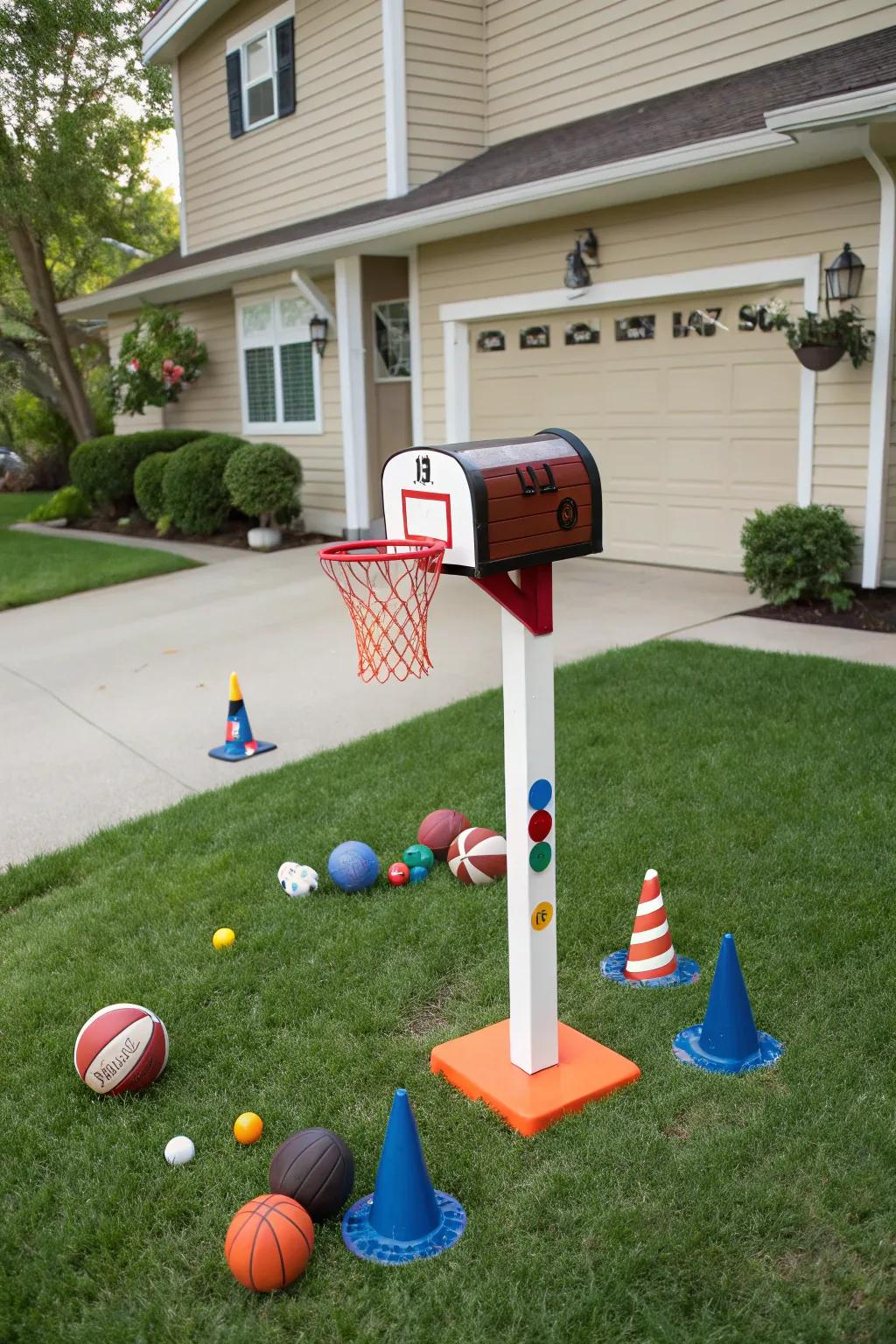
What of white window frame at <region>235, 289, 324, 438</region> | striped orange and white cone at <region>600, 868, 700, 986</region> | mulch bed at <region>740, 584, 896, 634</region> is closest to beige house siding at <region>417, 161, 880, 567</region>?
mulch bed at <region>740, 584, 896, 634</region>

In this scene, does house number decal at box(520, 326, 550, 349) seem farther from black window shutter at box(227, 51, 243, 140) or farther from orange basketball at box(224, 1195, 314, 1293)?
orange basketball at box(224, 1195, 314, 1293)

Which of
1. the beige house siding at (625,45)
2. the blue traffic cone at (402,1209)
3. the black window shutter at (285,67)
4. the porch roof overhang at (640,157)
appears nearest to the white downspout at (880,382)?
the porch roof overhang at (640,157)

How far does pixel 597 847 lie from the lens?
184 inches

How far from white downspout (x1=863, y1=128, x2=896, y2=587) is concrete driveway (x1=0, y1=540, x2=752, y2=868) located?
1097 mm

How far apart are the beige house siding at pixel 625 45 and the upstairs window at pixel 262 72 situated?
2.89 metres

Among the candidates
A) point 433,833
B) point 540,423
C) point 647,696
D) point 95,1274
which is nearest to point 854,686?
point 647,696

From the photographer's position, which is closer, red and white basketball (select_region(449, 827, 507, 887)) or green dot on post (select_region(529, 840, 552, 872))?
green dot on post (select_region(529, 840, 552, 872))

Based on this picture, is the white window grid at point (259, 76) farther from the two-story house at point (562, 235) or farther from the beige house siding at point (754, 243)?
the beige house siding at point (754, 243)

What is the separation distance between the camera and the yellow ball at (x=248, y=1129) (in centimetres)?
304

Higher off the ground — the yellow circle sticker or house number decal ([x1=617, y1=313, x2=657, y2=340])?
house number decal ([x1=617, y1=313, x2=657, y2=340])

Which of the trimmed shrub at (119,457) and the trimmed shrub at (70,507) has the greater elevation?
the trimmed shrub at (119,457)

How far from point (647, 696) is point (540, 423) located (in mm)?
5635

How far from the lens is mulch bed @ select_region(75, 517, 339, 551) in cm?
1434

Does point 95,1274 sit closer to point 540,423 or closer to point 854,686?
point 854,686
